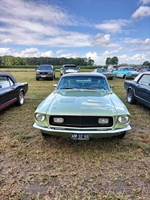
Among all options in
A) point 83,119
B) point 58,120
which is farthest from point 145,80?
point 58,120

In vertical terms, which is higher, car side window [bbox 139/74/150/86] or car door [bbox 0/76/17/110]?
car side window [bbox 139/74/150/86]

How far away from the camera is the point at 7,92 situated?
19.6 feet

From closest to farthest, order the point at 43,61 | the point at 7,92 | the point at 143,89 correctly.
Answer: the point at 7,92 < the point at 143,89 < the point at 43,61

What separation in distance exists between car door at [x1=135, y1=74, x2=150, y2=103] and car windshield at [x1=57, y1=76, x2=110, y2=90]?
1.82 meters

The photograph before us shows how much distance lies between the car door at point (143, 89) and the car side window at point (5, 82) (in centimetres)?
464

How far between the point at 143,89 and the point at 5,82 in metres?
4.73

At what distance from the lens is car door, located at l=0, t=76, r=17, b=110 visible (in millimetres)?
5659

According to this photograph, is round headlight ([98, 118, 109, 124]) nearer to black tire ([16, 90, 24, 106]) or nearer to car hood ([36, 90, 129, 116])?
car hood ([36, 90, 129, 116])

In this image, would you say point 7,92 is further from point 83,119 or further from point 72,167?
point 72,167

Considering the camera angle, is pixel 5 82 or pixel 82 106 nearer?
pixel 82 106

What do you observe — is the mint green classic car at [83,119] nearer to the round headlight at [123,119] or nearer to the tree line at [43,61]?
the round headlight at [123,119]

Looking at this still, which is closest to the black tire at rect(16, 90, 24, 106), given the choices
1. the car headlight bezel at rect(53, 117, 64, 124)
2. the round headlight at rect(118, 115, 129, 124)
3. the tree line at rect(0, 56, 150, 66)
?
the car headlight bezel at rect(53, 117, 64, 124)

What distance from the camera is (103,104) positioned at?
11.9ft

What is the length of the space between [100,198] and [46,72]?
55.2 feet
